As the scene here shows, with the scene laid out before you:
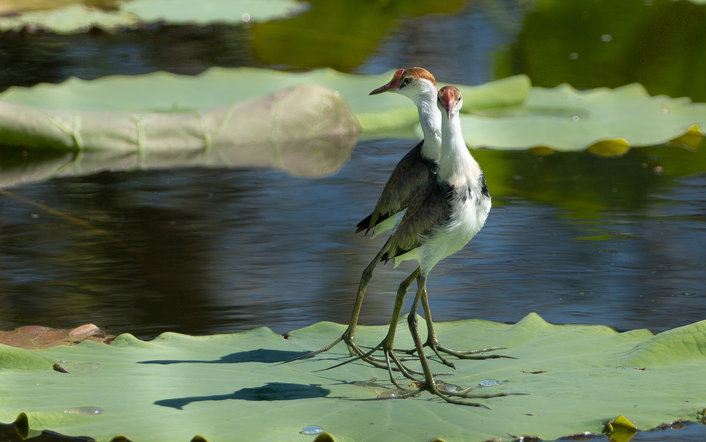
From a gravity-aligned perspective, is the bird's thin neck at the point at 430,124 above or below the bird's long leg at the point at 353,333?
above

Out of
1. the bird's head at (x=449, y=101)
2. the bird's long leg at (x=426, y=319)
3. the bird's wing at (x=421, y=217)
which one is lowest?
the bird's long leg at (x=426, y=319)

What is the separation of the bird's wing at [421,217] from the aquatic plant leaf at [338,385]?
333mm

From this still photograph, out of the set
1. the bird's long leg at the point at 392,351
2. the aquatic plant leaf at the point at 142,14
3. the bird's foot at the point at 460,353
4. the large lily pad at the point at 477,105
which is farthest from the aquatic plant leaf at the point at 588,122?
the aquatic plant leaf at the point at 142,14

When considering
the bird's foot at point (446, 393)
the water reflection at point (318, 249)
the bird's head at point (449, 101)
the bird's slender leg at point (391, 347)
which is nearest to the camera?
the bird's head at point (449, 101)

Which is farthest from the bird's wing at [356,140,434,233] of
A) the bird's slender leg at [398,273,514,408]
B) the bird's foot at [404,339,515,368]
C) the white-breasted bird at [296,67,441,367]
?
the bird's foot at [404,339,515,368]

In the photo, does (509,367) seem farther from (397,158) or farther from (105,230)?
(397,158)

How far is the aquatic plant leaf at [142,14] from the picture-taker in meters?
10.8

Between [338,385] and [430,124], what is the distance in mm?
616

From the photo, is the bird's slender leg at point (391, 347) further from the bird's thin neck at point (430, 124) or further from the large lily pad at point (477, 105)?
the large lily pad at point (477, 105)

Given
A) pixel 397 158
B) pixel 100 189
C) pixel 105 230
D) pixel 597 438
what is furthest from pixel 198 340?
pixel 397 158

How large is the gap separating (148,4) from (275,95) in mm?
5674

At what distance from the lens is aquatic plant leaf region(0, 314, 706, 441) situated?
98.0 inches

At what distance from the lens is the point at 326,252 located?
451 centimetres

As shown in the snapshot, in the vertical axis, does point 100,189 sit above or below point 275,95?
below
